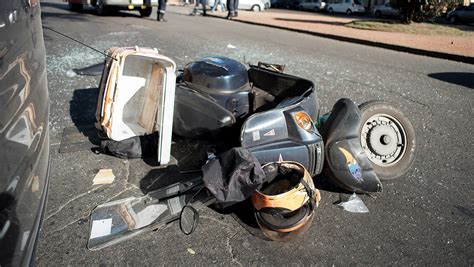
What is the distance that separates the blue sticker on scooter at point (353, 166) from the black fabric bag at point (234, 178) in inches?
27.8

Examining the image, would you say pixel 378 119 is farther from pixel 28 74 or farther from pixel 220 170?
pixel 28 74

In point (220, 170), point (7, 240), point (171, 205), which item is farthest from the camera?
point (171, 205)

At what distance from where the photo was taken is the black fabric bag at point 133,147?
311cm

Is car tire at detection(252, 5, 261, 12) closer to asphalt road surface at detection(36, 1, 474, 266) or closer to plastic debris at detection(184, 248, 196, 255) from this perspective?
asphalt road surface at detection(36, 1, 474, 266)

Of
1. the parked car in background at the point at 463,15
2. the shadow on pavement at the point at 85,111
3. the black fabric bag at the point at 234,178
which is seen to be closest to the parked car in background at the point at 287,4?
the parked car in background at the point at 463,15

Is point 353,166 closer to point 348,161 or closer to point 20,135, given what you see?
point 348,161

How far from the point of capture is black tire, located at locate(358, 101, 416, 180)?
9.49 ft

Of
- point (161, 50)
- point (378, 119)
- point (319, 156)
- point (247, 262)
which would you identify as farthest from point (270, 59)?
point (247, 262)

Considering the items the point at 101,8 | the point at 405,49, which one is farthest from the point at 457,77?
the point at 101,8

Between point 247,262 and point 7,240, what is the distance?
1.22 m

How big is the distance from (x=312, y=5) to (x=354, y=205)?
1395 inches

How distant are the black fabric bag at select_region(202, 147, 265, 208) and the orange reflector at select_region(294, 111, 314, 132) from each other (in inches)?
Result: 20.7

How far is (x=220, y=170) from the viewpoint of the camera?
7.27ft

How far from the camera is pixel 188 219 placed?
7.50 feet
